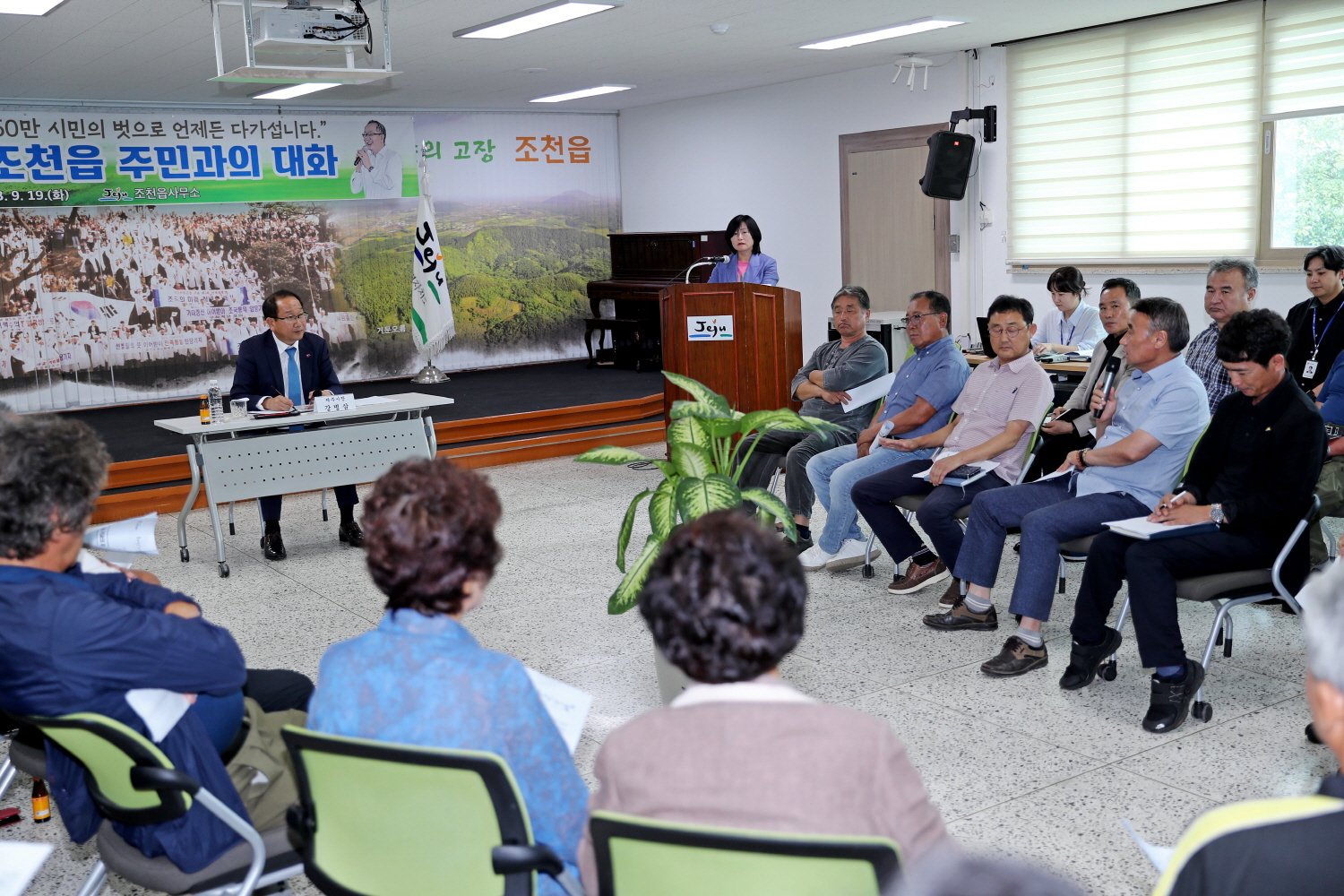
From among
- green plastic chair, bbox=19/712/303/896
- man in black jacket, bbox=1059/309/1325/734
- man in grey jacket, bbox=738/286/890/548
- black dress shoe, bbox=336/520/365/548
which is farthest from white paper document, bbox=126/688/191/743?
black dress shoe, bbox=336/520/365/548

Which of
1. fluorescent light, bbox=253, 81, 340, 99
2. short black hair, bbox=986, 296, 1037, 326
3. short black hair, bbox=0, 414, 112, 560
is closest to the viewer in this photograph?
short black hair, bbox=0, 414, 112, 560

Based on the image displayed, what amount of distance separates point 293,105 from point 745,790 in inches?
401

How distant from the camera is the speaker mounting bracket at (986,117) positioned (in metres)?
8.48

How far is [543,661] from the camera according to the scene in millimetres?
3969

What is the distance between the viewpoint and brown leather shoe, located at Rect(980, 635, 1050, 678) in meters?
3.62

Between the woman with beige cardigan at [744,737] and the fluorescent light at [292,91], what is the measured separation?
7.93m

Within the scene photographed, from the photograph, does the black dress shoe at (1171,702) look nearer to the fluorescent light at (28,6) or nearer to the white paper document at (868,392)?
the white paper document at (868,392)

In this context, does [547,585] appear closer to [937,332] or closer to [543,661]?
[543,661]

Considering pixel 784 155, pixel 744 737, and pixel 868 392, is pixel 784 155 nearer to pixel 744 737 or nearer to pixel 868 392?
pixel 868 392

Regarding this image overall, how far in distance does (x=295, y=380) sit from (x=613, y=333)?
5907 mm

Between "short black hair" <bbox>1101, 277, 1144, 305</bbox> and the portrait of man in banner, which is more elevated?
the portrait of man in banner

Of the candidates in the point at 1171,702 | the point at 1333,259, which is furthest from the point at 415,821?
the point at 1333,259

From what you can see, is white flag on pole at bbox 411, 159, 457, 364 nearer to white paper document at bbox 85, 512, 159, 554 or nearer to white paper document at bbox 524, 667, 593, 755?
white paper document at bbox 85, 512, 159, 554

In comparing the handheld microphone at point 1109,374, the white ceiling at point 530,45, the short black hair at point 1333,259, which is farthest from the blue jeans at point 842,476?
the white ceiling at point 530,45
